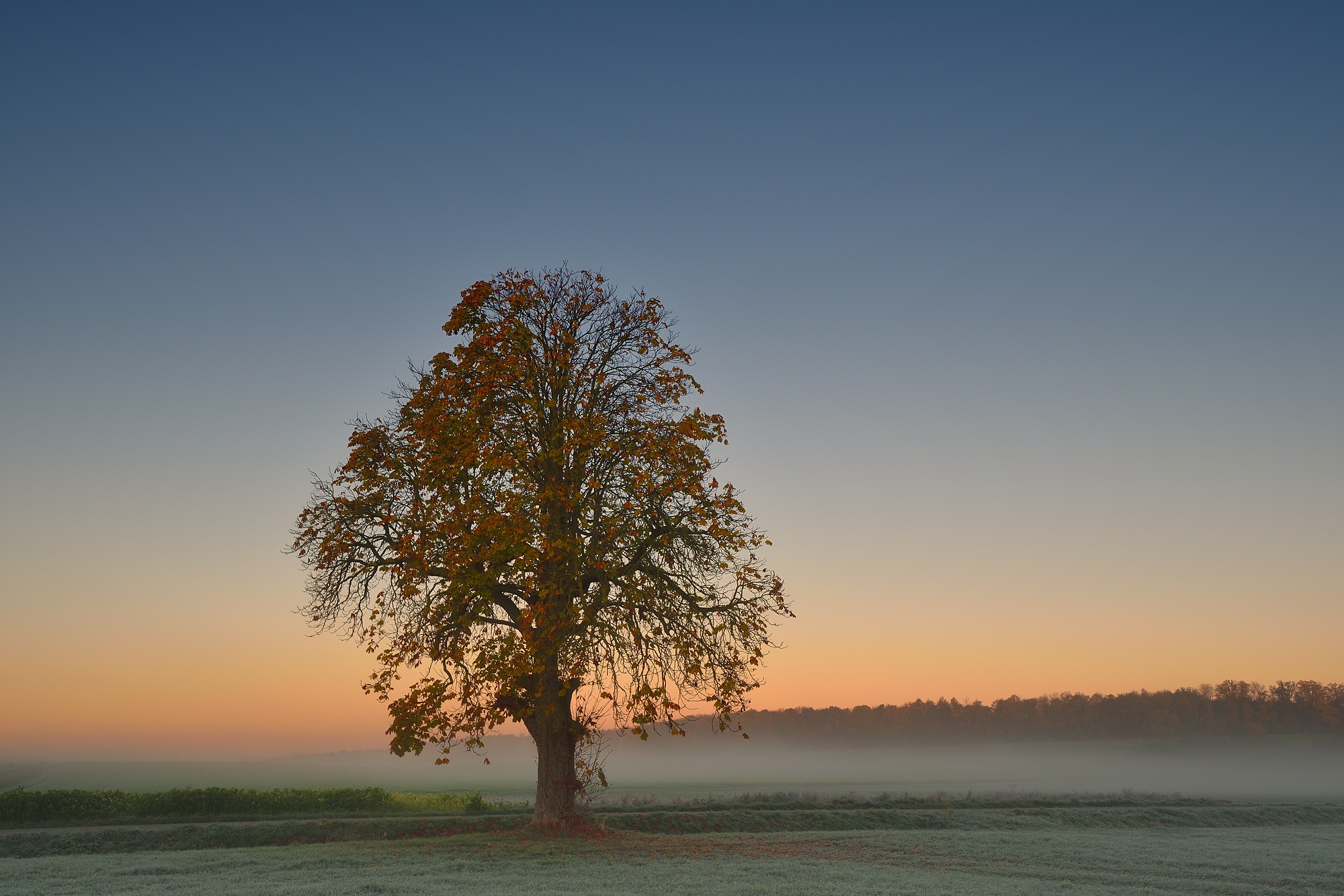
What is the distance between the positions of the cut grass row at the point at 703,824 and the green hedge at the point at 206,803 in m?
3.01

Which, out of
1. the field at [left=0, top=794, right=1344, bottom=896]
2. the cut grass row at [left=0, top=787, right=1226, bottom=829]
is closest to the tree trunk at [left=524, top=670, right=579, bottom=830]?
the field at [left=0, top=794, right=1344, bottom=896]

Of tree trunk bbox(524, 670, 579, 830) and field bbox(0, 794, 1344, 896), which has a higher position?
tree trunk bbox(524, 670, 579, 830)

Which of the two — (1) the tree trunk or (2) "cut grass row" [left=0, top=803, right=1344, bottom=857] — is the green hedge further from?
(1) the tree trunk

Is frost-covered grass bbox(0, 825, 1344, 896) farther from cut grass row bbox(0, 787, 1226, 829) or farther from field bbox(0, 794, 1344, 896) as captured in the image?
cut grass row bbox(0, 787, 1226, 829)

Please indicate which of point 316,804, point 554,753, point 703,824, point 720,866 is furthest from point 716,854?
point 316,804

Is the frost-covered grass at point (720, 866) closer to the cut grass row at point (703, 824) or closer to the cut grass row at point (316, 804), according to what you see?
the cut grass row at point (703, 824)

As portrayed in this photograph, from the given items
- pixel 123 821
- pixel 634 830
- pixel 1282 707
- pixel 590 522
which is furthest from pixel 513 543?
pixel 1282 707

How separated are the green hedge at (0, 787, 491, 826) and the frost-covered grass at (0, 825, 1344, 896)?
801 cm

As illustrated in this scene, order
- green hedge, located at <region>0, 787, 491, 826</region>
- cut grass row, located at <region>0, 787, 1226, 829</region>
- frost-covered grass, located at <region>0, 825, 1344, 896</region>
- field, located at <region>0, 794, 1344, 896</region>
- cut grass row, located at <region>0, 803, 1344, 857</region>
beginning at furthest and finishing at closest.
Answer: cut grass row, located at <region>0, 787, 1226, 829</region>
green hedge, located at <region>0, 787, 491, 826</region>
cut grass row, located at <region>0, 803, 1344, 857</region>
field, located at <region>0, 794, 1344, 896</region>
frost-covered grass, located at <region>0, 825, 1344, 896</region>

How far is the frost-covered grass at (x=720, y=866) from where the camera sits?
551 inches

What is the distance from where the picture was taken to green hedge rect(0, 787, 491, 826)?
24766 mm

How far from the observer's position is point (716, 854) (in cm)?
1844

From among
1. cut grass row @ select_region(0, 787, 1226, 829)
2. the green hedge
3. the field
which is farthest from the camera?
cut grass row @ select_region(0, 787, 1226, 829)

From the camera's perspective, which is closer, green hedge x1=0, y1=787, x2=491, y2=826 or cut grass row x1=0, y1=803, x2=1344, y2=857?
cut grass row x1=0, y1=803, x2=1344, y2=857
